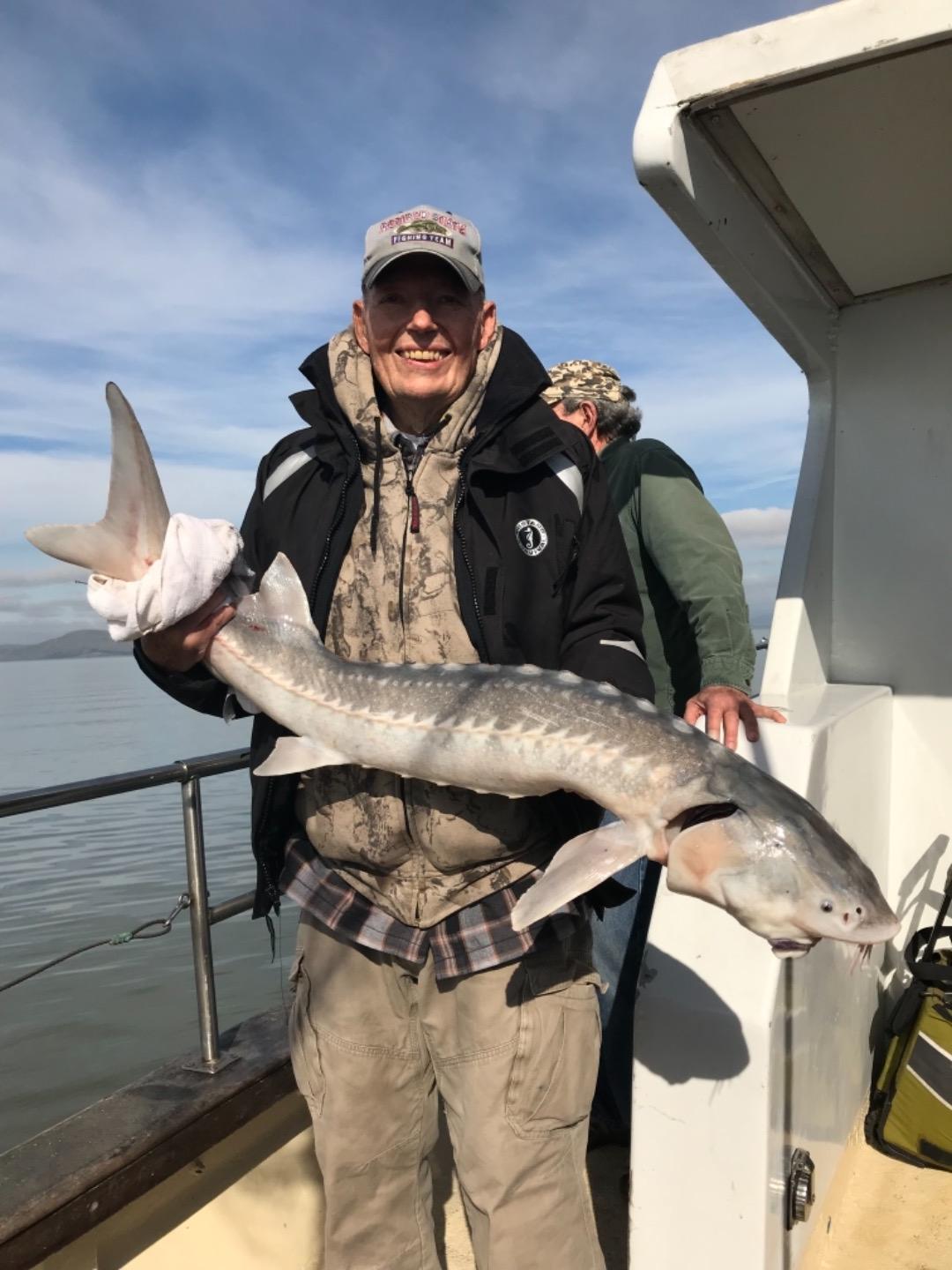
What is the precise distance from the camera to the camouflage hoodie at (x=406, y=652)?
1.79 m

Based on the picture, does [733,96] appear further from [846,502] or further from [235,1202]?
[235,1202]

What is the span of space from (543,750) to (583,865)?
0.67ft

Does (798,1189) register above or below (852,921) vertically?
below

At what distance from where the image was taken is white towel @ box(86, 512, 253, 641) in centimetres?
173

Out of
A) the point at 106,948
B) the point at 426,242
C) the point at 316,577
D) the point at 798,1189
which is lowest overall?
the point at 106,948

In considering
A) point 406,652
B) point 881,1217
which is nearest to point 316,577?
point 406,652

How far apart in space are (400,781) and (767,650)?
1469 millimetres

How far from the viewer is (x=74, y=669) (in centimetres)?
7619

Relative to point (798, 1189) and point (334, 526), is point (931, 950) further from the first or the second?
point (334, 526)

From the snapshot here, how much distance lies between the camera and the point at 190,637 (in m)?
1.88

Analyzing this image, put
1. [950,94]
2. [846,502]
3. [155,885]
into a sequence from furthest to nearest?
[155,885], [846,502], [950,94]

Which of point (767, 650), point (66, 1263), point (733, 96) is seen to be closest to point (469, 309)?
point (733, 96)

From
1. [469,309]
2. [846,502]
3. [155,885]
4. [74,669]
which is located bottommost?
[74,669]

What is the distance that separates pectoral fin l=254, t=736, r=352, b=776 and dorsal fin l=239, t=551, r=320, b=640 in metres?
0.20
